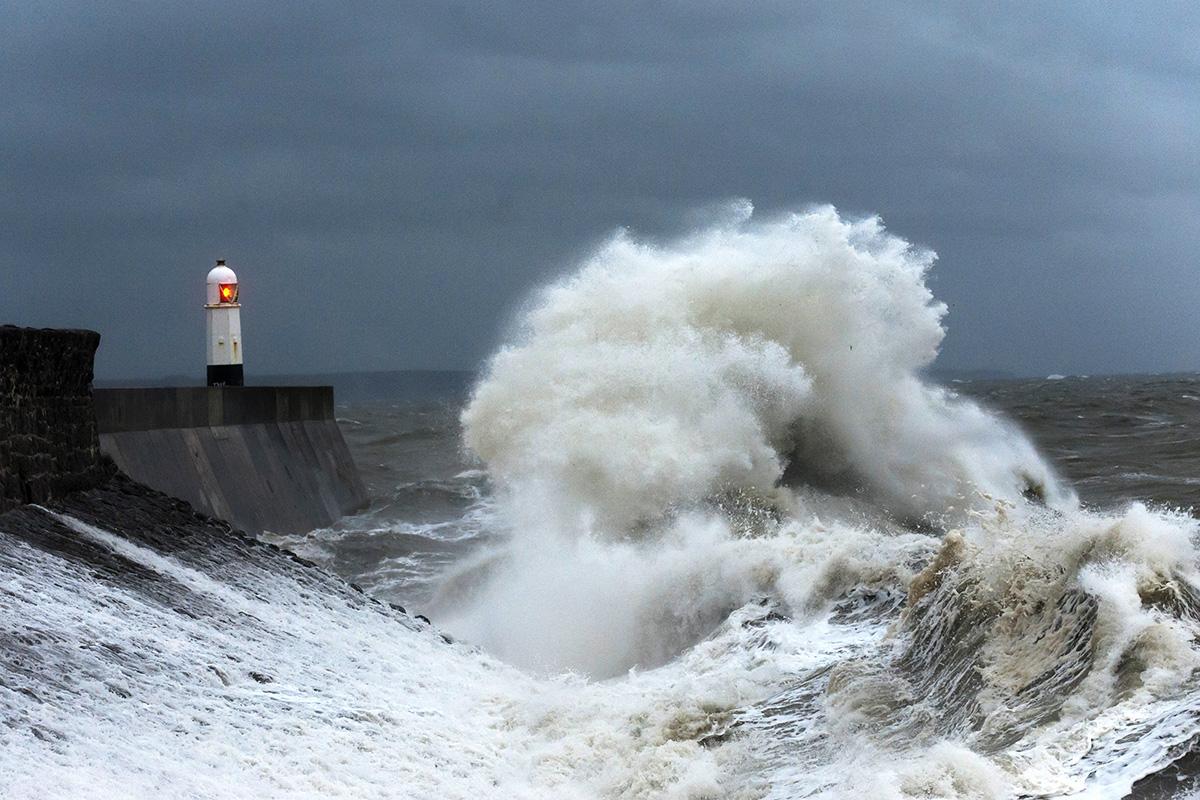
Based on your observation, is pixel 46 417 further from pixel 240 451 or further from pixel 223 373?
pixel 223 373

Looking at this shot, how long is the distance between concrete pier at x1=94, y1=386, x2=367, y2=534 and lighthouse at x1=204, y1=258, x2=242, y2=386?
547 millimetres

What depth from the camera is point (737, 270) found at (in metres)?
13.1

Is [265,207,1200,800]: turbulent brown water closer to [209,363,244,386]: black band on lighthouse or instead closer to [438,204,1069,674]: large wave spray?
[438,204,1069,674]: large wave spray

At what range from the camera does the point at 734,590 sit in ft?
25.2

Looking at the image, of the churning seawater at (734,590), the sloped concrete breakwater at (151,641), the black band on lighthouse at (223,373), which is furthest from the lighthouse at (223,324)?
the sloped concrete breakwater at (151,641)

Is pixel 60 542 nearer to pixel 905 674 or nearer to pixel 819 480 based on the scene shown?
pixel 905 674

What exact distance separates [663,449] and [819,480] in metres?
1.92

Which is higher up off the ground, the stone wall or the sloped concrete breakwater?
the stone wall

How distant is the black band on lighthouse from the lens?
531 inches

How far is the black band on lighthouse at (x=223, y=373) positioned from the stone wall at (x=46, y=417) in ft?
17.0

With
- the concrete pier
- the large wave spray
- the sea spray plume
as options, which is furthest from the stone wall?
the sea spray plume

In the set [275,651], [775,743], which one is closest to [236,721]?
[275,651]

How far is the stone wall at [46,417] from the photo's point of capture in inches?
267

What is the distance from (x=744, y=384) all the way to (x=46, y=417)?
630 centimetres
